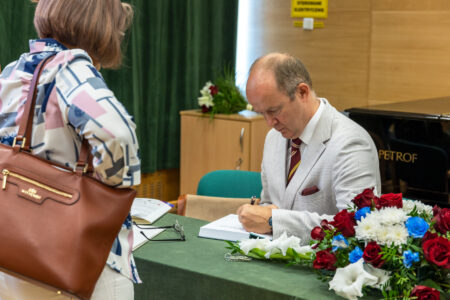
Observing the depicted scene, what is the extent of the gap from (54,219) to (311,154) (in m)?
1.25

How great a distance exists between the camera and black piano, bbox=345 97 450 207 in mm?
3096

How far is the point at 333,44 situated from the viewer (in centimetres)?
539

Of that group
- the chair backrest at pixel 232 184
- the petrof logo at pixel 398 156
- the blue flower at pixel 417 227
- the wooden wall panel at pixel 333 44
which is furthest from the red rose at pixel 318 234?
the wooden wall panel at pixel 333 44

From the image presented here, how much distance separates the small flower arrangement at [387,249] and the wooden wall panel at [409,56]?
3.17 metres

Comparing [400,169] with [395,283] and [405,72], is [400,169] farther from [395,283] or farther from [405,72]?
[405,72]

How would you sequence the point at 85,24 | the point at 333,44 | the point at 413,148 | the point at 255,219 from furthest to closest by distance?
the point at 333,44, the point at 413,148, the point at 255,219, the point at 85,24

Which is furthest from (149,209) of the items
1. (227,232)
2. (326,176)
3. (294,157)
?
(326,176)

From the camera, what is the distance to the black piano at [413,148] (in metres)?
3.10

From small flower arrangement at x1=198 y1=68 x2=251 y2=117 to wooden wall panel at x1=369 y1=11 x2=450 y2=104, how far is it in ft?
3.58

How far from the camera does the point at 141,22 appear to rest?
5.13m

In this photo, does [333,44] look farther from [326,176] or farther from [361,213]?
[361,213]

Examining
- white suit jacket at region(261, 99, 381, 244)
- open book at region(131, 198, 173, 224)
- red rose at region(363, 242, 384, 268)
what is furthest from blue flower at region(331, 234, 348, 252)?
open book at region(131, 198, 173, 224)

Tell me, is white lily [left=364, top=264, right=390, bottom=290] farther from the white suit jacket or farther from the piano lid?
the piano lid

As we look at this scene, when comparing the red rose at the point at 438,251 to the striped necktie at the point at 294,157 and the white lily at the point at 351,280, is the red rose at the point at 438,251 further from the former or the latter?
the striped necktie at the point at 294,157
